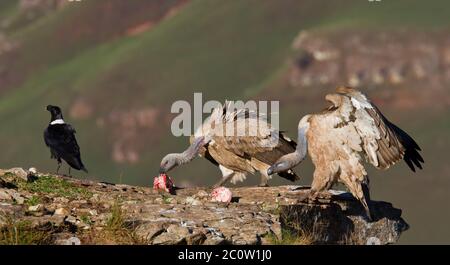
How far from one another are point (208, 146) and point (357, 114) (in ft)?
18.5

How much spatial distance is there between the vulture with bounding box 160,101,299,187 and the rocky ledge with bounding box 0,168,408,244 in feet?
11.3

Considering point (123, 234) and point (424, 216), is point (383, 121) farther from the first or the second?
point (424, 216)

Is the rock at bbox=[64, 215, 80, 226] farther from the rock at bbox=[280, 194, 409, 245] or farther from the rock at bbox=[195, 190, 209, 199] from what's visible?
the rock at bbox=[195, 190, 209, 199]

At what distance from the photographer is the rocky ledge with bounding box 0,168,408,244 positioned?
18.6 meters

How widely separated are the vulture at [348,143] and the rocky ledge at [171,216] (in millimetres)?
416

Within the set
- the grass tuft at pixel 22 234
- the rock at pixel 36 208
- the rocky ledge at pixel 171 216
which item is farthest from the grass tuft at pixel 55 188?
the grass tuft at pixel 22 234

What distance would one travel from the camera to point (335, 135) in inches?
939

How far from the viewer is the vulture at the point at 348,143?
23609mm

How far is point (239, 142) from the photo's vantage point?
28.3 meters

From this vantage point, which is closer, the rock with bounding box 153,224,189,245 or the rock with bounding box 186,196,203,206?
the rock with bounding box 153,224,189,245

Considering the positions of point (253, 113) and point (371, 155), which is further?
point (253, 113)

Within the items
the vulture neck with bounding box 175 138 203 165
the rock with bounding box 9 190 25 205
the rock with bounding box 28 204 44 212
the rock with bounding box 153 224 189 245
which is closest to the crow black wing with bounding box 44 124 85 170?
the vulture neck with bounding box 175 138 203 165

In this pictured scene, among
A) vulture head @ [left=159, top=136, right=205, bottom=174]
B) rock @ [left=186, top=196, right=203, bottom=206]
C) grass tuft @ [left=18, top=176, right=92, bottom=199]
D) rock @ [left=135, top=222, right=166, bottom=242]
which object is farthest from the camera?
vulture head @ [left=159, top=136, right=205, bottom=174]
